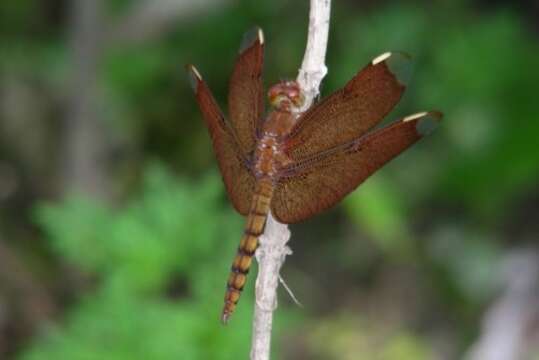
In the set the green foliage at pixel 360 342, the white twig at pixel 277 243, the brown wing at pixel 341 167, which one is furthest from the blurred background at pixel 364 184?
the white twig at pixel 277 243

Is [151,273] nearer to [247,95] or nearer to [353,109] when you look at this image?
[247,95]

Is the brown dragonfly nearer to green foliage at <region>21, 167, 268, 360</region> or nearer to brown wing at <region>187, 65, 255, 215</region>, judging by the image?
brown wing at <region>187, 65, 255, 215</region>

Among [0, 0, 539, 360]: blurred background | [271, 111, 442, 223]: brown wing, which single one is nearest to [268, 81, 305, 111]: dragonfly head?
[271, 111, 442, 223]: brown wing

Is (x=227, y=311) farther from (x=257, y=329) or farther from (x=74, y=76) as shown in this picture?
(x=74, y=76)

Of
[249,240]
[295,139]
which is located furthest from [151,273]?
[295,139]

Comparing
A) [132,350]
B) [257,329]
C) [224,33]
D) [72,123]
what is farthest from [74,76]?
[257,329]

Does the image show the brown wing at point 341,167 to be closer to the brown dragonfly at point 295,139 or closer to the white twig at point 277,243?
the brown dragonfly at point 295,139
